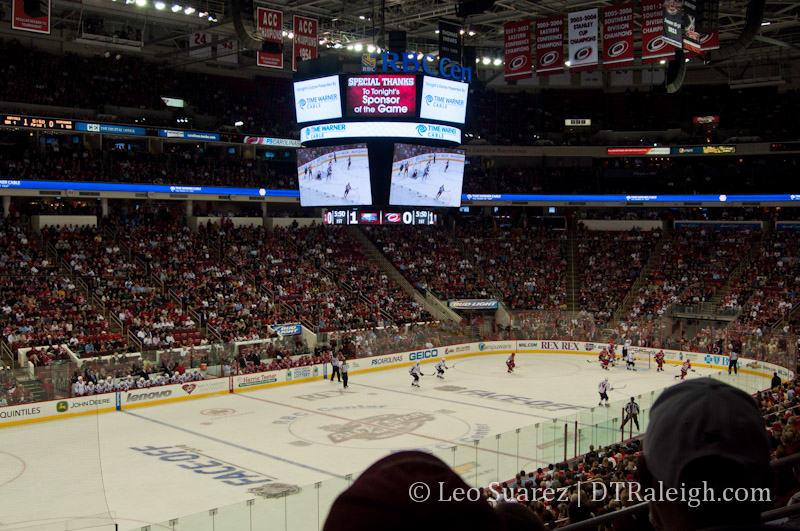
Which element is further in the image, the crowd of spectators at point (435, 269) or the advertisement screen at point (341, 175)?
the crowd of spectators at point (435, 269)

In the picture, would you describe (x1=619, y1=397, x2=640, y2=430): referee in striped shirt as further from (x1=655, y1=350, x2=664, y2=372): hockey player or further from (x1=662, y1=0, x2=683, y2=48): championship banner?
(x1=655, y1=350, x2=664, y2=372): hockey player

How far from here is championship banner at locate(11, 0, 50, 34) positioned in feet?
69.1

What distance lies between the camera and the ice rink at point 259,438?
53.7 feet

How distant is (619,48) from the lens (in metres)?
25.3

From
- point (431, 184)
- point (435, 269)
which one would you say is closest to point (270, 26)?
point (431, 184)

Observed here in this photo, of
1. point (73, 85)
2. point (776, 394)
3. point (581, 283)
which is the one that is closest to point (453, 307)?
point (581, 283)

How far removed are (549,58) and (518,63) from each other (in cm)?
120

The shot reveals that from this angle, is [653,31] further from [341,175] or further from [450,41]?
[341,175]

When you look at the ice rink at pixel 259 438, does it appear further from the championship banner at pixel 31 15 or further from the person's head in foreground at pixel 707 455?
the championship banner at pixel 31 15

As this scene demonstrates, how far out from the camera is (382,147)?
2983cm

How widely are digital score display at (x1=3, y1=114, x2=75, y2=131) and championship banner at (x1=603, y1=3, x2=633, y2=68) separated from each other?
26.6 meters

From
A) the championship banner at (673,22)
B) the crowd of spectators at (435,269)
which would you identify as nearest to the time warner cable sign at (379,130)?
the championship banner at (673,22)

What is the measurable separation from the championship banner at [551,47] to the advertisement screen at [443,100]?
3905mm

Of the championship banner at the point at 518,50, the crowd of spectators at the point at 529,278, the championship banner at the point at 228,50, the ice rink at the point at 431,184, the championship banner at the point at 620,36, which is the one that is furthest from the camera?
the crowd of spectators at the point at 529,278
